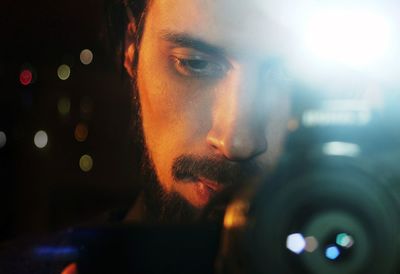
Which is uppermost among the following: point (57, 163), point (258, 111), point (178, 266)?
point (258, 111)

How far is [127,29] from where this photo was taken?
4.04 feet

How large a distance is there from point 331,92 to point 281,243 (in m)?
0.30

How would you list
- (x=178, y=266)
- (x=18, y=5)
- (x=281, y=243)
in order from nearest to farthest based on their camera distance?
(x=281, y=243) → (x=178, y=266) → (x=18, y=5)

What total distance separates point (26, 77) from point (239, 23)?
0.39 meters

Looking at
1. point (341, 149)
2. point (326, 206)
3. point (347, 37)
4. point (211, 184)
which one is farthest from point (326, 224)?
point (347, 37)

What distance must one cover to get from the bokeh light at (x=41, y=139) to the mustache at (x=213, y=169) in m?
0.23

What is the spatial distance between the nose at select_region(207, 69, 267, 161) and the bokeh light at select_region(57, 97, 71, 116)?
0.84 ft

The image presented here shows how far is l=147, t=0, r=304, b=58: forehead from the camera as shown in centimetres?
120

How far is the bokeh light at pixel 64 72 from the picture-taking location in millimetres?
1214

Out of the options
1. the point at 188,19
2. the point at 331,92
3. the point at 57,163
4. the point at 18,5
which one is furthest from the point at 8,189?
the point at 331,92

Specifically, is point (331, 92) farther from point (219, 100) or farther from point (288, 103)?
point (219, 100)

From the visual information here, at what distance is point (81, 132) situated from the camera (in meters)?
1.21

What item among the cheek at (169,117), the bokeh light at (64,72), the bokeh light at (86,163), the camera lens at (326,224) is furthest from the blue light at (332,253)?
the bokeh light at (64,72)

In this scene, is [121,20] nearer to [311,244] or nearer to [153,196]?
[153,196]
